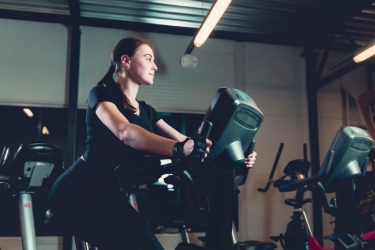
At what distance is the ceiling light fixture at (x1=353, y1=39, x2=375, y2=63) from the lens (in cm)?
470

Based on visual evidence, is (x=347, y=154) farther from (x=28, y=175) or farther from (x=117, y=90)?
(x=28, y=175)

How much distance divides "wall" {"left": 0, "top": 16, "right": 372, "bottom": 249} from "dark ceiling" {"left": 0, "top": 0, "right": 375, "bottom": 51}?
18 cm

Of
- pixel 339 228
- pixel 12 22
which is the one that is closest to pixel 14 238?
pixel 12 22

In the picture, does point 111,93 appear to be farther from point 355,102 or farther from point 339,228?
point 355,102

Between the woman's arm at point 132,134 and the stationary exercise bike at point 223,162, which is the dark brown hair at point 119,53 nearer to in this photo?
the woman's arm at point 132,134

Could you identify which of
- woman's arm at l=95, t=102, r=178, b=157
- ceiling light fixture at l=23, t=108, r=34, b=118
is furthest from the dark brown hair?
ceiling light fixture at l=23, t=108, r=34, b=118

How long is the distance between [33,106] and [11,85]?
421 millimetres

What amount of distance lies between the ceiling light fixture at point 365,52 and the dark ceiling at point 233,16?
26.7 inches

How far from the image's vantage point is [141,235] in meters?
1.57

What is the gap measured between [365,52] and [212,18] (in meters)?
1.94

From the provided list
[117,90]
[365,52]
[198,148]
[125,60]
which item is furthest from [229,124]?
[365,52]

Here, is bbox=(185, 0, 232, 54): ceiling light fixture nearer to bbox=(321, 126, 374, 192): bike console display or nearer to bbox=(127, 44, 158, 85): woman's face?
bbox=(321, 126, 374, 192): bike console display

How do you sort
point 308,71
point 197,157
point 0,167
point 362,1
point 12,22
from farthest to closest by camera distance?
point 308,71, point 12,22, point 362,1, point 0,167, point 197,157

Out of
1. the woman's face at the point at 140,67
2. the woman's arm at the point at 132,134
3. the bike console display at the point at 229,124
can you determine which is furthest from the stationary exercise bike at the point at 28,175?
the bike console display at the point at 229,124
